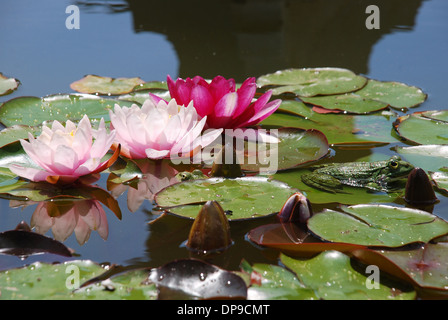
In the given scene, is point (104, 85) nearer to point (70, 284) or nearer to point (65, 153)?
point (65, 153)

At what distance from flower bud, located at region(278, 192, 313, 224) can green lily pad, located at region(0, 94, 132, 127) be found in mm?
1128

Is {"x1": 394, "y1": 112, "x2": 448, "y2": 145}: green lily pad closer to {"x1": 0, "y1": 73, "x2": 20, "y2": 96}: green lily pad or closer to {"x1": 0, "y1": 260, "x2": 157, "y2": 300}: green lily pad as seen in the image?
{"x1": 0, "y1": 260, "x2": 157, "y2": 300}: green lily pad

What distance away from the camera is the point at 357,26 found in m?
4.20

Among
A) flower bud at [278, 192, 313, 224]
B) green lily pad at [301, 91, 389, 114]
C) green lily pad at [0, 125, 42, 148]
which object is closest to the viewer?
flower bud at [278, 192, 313, 224]

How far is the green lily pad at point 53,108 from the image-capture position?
7.66 ft

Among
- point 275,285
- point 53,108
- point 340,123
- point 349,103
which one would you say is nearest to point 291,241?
point 275,285

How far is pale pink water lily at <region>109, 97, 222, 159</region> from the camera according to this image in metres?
1.88

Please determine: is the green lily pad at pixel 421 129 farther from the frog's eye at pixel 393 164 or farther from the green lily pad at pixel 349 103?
the frog's eye at pixel 393 164

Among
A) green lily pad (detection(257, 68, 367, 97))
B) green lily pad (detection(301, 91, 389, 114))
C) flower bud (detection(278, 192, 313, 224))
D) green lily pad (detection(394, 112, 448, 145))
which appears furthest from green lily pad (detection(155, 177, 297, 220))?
green lily pad (detection(257, 68, 367, 97))

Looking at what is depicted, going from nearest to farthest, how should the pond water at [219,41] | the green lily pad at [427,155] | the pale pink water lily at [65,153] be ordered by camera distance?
1. the pale pink water lily at [65,153]
2. the green lily pad at [427,155]
3. the pond water at [219,41]

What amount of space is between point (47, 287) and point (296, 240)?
0.71 m

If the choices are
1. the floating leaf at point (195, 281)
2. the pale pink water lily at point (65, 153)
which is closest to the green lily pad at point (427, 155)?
the floating leaf at point (195, 281)

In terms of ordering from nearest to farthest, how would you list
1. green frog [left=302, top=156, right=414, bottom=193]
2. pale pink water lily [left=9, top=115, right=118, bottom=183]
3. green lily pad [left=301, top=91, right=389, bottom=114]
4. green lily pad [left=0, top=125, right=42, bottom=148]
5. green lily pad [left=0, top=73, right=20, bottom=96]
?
1. pale pink water lily [left=9, top=115, right=118, bottom=183]
2. green frog [left=302, top=156, right=414, bottom=193]
3. green lily pad [left=0, top=125, right=42, bottom=148]
4. green lily pad [left=301, top=91, right=389, bottom=114]
5. green lily pad [left=0, top=73, right=20, bottom=96]

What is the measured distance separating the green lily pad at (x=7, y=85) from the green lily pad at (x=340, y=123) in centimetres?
139
